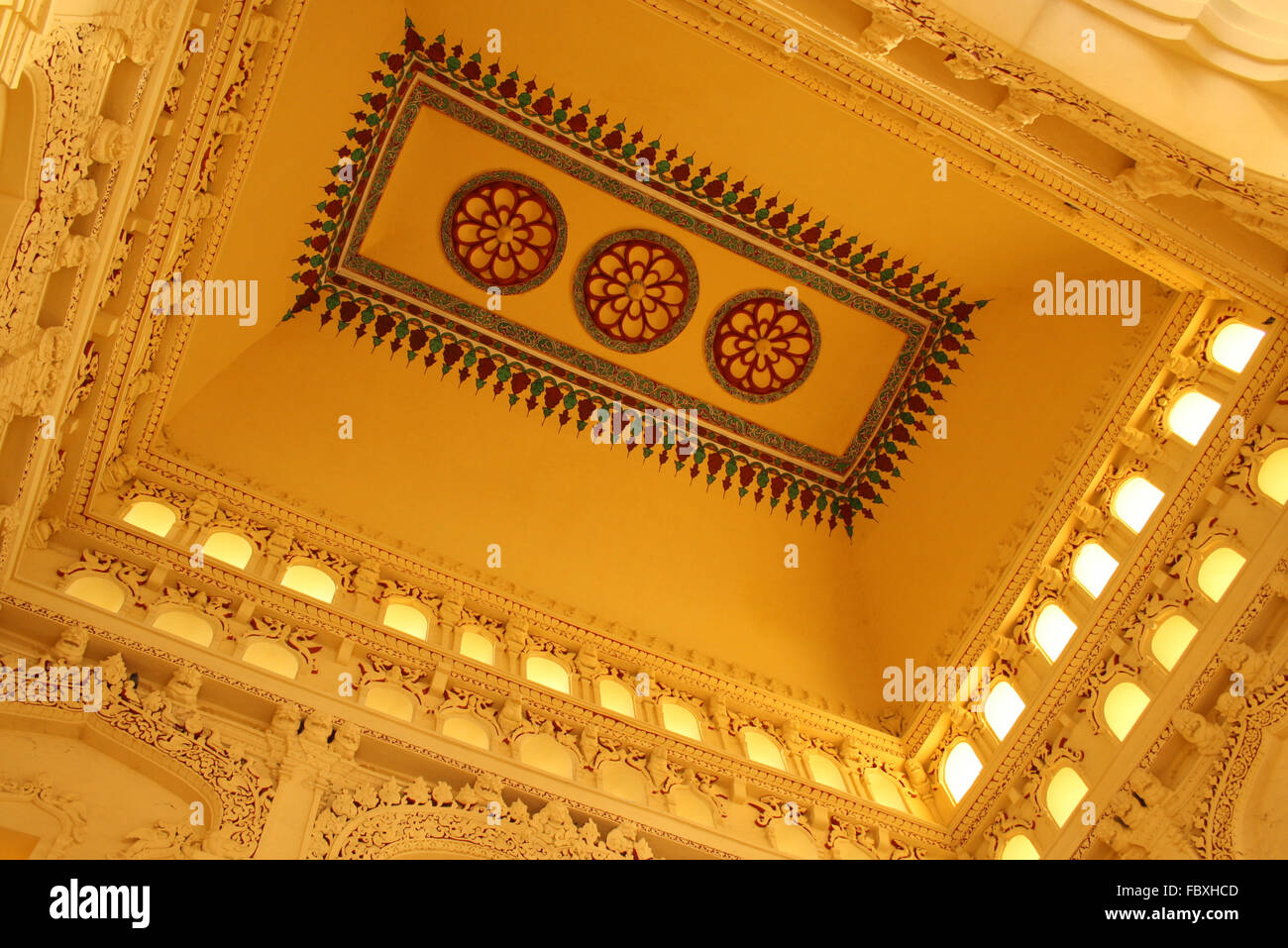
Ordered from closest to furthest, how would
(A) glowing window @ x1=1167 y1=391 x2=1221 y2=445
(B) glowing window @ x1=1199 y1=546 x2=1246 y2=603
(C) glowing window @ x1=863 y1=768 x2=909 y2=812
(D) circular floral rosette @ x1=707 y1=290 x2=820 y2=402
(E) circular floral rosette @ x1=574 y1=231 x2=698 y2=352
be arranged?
(B) glowing window @ x1=1199 y1=546 x2=1246 y2=603
(A) glowing window @ x1=1167 y1=391 x2=1221 y2=445
(C) glowing window @ x1=863 y1=768 x2=909 y2=812
(E) circular floral rosette @ x1=574 y1=231 x2=698 y2=352
(D) circular floral rosette @ x1=707 y1=290 x2=820 y2=402

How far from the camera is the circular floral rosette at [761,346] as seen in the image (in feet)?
37.3

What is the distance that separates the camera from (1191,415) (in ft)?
28.8

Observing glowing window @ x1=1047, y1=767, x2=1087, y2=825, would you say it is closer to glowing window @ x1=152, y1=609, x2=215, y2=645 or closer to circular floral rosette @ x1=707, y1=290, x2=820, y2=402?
circular floral rosette @ x1=707, y1=290, x2=820, y2=402

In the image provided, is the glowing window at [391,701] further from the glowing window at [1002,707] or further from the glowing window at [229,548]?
the glowing window at [1002,707]

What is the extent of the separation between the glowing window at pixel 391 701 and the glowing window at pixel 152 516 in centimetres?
215

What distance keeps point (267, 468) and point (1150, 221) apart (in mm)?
7547

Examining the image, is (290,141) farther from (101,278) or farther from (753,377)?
(753,377)

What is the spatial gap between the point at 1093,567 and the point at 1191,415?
1503 millimetres

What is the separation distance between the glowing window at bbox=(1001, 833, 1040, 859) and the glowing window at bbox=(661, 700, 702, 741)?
2.65 metres

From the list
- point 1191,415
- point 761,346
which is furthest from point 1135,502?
point 761,346

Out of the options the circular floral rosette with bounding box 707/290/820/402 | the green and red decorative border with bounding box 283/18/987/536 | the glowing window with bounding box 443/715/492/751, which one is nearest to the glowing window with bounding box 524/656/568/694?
the glowing window with bounding box 443/715/492/751

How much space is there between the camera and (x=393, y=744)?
7.02 m

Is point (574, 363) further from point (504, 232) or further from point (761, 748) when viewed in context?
point (761, 748)

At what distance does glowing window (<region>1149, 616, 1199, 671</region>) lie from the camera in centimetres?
800
